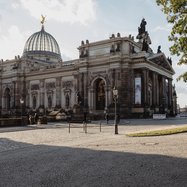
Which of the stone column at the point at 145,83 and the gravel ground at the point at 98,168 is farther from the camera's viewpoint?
the stone column at the point at 145,83

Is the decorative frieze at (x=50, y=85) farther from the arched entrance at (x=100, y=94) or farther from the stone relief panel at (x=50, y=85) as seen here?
the arched entrance at (x=100, y=94)

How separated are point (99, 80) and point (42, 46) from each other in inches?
1465

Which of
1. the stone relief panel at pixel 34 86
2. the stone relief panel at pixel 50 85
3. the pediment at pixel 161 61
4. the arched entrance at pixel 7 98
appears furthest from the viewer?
the arched entrance at pixel 7 98

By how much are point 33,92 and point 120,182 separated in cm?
6855

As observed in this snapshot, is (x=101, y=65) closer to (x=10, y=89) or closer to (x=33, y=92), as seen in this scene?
(x=33, y=92)

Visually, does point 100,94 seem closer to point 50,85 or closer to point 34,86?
point 50,85

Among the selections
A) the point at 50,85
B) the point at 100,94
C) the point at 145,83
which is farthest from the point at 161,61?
the point at 50,85

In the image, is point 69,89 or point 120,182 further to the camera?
point 69,89

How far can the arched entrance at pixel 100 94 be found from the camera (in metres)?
60.6

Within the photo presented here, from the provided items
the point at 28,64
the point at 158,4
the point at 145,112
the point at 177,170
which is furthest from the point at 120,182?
the point at 28,64

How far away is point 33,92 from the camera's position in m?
73.1

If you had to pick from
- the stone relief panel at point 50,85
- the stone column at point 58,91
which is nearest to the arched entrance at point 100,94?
the stone column at point 58,91

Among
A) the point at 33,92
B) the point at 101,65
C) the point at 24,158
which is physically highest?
the point at 101,65

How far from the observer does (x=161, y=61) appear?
215 ft
